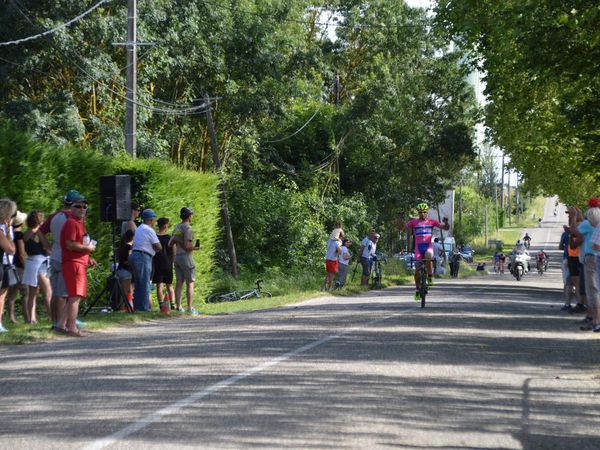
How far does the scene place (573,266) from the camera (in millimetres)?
21969

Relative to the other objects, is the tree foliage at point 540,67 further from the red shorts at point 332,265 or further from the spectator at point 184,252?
the spectator at point 184,252

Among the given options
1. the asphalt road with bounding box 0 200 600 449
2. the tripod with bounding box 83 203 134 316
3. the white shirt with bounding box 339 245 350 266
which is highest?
the white shirt with bounding box 339 245 350 266

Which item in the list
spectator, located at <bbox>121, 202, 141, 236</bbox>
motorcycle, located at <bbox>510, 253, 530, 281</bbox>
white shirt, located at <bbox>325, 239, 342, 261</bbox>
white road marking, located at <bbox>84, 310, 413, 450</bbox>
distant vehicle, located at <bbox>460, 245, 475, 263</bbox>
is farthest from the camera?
distant vehicle, located at <bbox>460, 245, 475, 263</bbox>

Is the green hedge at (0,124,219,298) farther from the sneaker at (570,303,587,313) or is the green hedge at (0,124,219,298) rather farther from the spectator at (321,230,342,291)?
the sneaker at (570,303,587,313)

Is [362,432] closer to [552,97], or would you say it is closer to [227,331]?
[227,331]

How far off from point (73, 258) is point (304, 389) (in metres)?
6.39

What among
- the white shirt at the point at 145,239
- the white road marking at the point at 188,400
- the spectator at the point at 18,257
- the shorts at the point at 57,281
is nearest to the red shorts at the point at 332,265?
the white shirt at the point at 145,239

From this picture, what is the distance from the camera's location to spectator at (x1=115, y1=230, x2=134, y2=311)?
2012 cm

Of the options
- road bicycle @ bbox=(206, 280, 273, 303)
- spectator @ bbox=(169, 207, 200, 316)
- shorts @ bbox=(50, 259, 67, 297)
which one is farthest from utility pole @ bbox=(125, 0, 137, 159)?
shorts @ bbox=(50, 259, 67, 297)

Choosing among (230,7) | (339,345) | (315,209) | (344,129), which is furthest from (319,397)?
(344,129)

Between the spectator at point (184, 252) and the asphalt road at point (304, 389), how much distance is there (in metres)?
4.00

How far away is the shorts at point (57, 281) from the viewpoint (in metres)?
15.5

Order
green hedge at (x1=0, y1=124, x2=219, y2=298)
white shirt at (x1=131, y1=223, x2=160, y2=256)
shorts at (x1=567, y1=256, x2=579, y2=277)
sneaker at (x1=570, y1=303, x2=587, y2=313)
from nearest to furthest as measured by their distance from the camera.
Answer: green hedge at (x1=0, y1=124, x2=219, y2=298)
white shirt at (x1=131, y1=223, x2=160, y2=256)
shorts at (x1=567, y1=256, x2=579, y2=277)
sneaker at (x1=570, y1=303, x2=587, y2=313)

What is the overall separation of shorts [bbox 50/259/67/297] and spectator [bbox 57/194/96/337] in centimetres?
19
